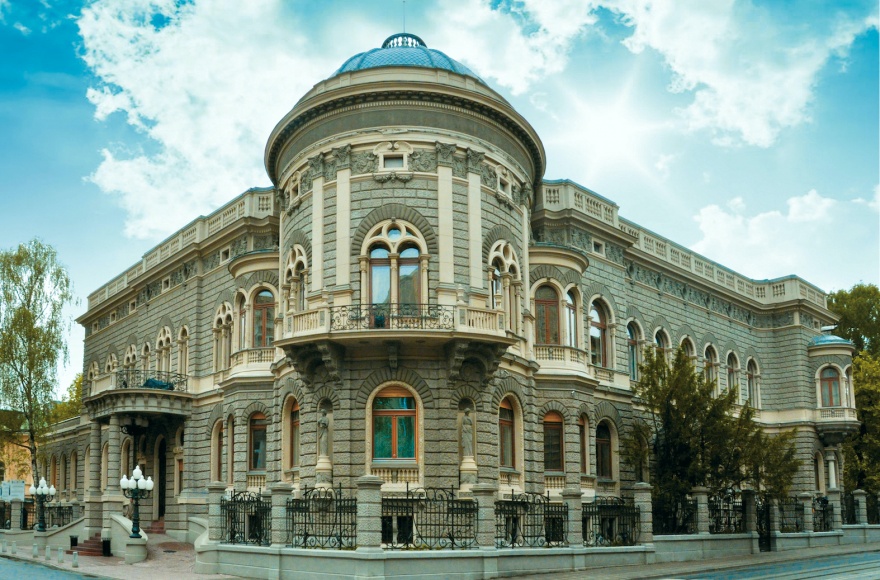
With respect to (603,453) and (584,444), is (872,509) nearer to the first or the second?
(603,453)

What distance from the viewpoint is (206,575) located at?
23.7 m

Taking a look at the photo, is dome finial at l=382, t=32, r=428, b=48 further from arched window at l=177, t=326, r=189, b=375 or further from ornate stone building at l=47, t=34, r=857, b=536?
arched window at l=177, t=326, r=189, b=375

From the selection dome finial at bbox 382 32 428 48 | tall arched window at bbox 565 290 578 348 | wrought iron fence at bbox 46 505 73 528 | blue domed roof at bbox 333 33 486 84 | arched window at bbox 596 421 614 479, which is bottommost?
wrought iron fence at bbox 46 505 73 528

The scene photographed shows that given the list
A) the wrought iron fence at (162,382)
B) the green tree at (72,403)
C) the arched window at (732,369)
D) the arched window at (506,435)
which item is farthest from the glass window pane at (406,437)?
the green tree at (72,403)

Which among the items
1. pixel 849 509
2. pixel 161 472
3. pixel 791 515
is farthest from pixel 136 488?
pixel 849 509

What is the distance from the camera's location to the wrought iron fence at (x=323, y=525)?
21562 mm

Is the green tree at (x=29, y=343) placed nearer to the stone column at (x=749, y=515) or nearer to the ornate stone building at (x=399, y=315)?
the ornate stone building at (x=399, y=315)

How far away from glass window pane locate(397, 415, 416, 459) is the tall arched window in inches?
316

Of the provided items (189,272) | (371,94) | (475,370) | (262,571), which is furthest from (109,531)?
(371,94)

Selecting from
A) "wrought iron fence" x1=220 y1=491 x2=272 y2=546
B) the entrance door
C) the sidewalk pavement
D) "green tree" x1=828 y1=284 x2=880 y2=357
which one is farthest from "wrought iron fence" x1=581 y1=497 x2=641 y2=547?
"green tree" x1=828 y1=284 x2=880 y2=357

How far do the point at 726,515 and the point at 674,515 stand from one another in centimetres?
214

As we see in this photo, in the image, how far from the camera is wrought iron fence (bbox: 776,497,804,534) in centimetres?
3396

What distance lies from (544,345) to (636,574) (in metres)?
9.50

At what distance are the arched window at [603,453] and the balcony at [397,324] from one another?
30.0ft
